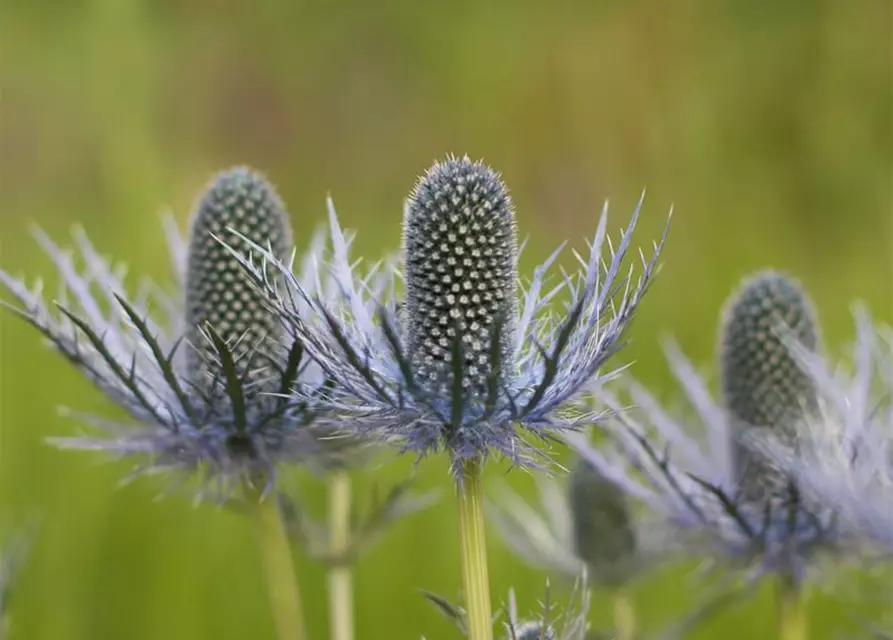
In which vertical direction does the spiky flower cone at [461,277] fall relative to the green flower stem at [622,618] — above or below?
above

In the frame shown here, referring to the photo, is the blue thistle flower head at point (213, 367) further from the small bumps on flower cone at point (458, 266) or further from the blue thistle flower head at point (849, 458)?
the blue thistle flower head at point (849, 458)

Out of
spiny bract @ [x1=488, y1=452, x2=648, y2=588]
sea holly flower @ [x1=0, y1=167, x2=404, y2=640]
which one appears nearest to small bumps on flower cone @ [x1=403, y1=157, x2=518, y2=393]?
sea holly flower @ [x1=0, y1=167, x2=404, y2=640]

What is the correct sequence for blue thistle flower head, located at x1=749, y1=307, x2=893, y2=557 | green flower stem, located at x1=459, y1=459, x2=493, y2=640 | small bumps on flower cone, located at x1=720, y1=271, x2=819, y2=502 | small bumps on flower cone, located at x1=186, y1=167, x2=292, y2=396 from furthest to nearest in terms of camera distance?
small bumps on flower cone, located at x1=720, y1=271, x2=819, y2=502
small bumps on flower cone, located at x1=186, y1=167, x2=292, y2=396
blue thistle flower head, located at x1=749, y1=307, x2=893, y2=557
green flower stem, located at x1=459, y1=459, x2=493, y2=640

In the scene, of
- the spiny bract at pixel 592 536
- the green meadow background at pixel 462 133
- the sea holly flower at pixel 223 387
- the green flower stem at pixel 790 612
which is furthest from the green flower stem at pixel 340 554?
the green meadow background at pixel 462 133

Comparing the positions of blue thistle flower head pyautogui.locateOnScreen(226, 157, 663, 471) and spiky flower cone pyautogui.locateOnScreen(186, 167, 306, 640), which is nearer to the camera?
blue thistle flower head pyautogui.locateOnScreen(226, 157, 663, 471)

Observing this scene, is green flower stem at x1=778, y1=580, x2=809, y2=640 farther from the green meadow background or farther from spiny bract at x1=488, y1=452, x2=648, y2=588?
the green meadow background

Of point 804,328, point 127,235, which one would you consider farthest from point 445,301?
point 127,235
